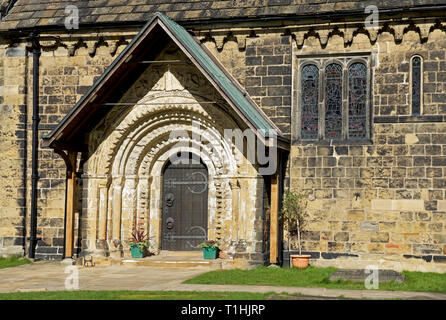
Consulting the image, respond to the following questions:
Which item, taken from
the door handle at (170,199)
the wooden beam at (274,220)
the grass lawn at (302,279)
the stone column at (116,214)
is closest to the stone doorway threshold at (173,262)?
the stone column at (116,214)

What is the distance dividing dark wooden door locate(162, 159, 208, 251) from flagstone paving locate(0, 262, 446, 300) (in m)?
1.64

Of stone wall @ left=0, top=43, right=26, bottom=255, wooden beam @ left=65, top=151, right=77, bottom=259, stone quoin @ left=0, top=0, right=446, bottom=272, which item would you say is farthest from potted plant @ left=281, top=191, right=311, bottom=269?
stone wall @ left=0, top=43, right=26, bottom=255

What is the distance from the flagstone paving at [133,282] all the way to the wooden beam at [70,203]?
1.83ft

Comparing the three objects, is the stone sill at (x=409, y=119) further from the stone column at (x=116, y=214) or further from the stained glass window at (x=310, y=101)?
the stone column at (x=116, y=214)

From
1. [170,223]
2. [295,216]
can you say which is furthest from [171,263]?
[295,216]

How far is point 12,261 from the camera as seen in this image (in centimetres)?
1872

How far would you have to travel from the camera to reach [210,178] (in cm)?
1823

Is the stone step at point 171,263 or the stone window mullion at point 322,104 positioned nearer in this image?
the stone step at point 171,263

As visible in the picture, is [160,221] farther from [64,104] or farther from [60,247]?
[64,104]

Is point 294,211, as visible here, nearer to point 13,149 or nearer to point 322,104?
point 322,104

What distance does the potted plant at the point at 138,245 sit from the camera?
1780cm

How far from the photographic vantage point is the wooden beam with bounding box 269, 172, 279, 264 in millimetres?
17016

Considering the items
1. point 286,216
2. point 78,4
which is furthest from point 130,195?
point 78,4

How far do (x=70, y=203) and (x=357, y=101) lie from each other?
7.67 meters
